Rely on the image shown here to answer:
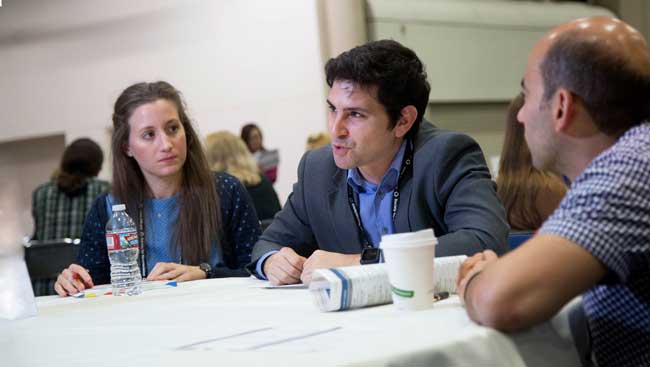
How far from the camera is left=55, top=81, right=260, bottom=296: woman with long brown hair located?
298 centimetres

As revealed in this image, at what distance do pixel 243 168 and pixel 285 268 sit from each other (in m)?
3.33

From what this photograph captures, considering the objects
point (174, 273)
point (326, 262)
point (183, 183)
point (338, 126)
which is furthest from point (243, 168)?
point (326, 262)

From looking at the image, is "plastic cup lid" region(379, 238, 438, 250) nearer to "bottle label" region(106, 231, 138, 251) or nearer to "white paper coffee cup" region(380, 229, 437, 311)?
"white paper coffee cup" region(380, 229, 437, 311)

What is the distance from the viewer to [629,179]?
Result: 4.12 feet

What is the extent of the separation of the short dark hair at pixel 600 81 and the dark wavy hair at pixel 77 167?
4571 millimetres

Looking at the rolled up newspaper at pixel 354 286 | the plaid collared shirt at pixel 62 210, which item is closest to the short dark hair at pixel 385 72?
the rolled up newspaper at pixel 354 286

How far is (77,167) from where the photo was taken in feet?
18.4

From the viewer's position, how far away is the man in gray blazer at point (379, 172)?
2213 millimetres

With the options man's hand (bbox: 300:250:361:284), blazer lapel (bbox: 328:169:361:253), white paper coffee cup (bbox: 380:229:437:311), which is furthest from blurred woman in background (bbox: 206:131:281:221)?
white paper coffee cup (bbox: 380:229:437:311)

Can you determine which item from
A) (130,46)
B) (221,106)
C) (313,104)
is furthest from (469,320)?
(130,46)

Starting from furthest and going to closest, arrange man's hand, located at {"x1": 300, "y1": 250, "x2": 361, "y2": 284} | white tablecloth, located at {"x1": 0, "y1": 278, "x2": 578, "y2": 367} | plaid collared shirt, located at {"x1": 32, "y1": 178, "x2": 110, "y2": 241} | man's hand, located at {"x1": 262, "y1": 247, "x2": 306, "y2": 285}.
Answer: plaid collared shirt, located at {"x1": 32, "y1": 178, "x2": 110, "y2": 241} < man's hand, located at {"x1": 262, "y1": 247, "x2": 306, "y2": 285} < man's hand, located at {"x1": 300, "y1": 250, "x2": 361, "y2": 284} < white tablecloth, located at {"x1": 0, "y1": 278, "x2": 578, "y2": 367}

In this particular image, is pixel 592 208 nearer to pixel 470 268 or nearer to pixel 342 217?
pixel 470 268

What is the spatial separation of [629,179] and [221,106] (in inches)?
309

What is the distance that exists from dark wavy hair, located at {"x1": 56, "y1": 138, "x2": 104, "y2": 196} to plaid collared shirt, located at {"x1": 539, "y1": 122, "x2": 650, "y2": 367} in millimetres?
4657
